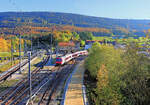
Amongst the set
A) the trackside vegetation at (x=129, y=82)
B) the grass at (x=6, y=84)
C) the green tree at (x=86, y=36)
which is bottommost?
the grass at (x=6, y=84)

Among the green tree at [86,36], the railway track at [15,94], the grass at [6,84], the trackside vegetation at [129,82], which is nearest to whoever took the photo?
the trackside vegetation at [129,82]

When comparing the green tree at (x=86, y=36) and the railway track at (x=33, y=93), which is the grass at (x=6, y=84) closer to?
the railway track at (x=33, y=93)

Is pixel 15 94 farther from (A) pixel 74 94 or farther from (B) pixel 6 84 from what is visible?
(A) pixel 74 94

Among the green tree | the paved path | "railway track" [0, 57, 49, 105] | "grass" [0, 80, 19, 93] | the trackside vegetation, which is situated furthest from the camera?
the green tree

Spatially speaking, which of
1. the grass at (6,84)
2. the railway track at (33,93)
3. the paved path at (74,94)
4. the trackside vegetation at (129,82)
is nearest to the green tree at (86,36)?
the railway track at (33,93)

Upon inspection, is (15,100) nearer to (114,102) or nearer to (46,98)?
(46,98)

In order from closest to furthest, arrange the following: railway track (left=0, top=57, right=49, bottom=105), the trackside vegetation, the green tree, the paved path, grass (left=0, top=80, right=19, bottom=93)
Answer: the trackside vegetation < the paved path < railway track (left=0, top=57, right=49, bottom=105) < grass (left=0, top=80, right=19, bottom=93) < the green tree

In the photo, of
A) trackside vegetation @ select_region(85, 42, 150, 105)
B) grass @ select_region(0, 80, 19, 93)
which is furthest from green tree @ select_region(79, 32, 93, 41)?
trackside vegetation @ select_region(85, 42, 150, 105)

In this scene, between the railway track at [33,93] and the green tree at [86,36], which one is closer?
the railway track at [33,93]

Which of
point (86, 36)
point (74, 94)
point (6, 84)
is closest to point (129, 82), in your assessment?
point (74, 94)

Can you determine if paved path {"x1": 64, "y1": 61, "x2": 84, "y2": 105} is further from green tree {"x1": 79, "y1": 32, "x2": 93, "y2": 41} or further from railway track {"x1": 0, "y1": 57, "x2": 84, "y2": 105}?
green tree {"x1": 79, "y1": 32, "x2": 93, "y2": 41}

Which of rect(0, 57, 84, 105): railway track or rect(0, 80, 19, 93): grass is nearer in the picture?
rect(0, 57, 84, 105): railway track

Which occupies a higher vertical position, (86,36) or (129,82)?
(86,36)

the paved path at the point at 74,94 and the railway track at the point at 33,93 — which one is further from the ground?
the paved path at the point at 74,94
